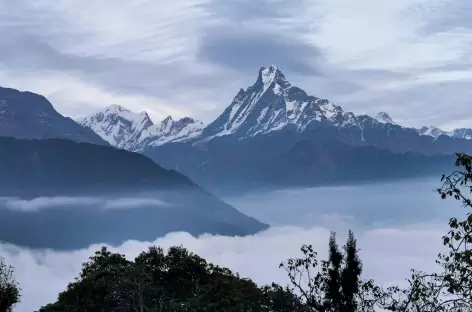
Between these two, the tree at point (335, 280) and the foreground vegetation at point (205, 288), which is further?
the foreground vegetation at point (205, 288)

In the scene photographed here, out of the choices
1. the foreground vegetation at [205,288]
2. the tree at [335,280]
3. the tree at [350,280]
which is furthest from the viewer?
the tree at [350,280]

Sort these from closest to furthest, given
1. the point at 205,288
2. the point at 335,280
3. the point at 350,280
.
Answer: the point at 335,280, the point at 350,280, the point at 205,288

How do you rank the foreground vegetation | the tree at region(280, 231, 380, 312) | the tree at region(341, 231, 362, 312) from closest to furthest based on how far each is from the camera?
A: the tree at region(280, 231, 380, 312)
the foreground vegetation
the tree at region(341, 231, 362, 312)

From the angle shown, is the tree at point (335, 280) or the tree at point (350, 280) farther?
the tree at point (350, 280)

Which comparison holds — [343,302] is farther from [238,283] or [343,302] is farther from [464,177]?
[464,177]

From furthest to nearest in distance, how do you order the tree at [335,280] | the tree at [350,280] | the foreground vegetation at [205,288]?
the tree at [350,280]
the foreground vegetation at [205,288]
the tree at [335,280]

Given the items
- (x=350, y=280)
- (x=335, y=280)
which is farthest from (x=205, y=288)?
(x=350, y=280)

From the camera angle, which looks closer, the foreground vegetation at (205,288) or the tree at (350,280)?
the foreground vegetation at (205,288)

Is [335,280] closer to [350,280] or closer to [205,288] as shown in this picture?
[350,280]

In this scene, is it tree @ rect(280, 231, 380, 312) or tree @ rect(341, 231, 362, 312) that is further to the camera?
tree @ rect(341, 231, 362, 312)

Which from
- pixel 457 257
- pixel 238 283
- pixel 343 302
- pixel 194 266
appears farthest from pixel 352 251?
pixel 457 257

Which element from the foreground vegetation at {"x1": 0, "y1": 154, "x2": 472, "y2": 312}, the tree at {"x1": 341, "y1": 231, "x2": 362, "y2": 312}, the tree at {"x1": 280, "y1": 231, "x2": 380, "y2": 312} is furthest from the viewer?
the tree at {"x1": 341, "y1": 231, "x2": 362, "y2": 312}

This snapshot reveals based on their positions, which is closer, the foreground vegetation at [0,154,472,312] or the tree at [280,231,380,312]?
the tree at [280,231,380,312]

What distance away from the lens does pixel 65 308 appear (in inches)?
2379
